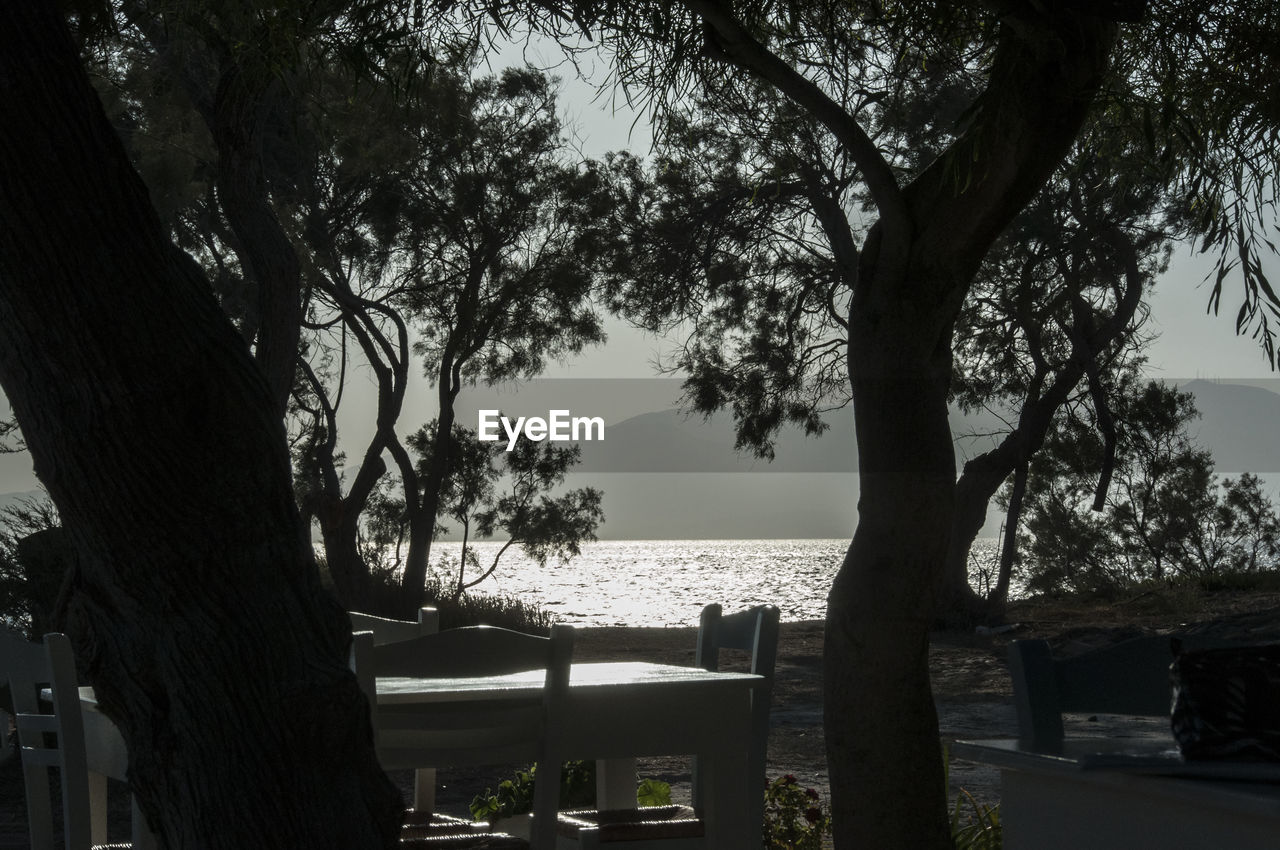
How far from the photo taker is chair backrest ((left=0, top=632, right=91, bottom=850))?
2.68 meters

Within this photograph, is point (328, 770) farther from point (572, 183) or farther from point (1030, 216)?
point (572, 183)

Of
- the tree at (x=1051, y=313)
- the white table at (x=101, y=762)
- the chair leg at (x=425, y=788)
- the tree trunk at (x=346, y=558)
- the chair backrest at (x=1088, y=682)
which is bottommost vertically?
the chair leg at (x=425, y=788)

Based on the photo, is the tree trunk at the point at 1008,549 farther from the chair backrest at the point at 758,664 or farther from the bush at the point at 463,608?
the chair backrest at the point at 758,664

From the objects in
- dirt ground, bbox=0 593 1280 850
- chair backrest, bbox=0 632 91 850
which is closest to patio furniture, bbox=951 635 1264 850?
dirt ground, bbox=0 593 1280 850

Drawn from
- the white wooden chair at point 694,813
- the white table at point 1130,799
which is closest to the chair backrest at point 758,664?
the white wooden chair at point 694,813

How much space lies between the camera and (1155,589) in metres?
16.1

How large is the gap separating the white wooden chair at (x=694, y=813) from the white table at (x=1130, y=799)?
1.59 meters

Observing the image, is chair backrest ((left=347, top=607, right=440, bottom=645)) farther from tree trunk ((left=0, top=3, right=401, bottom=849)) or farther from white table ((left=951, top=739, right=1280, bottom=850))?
white table ((left=951, top=739, right=1280, bottom=850))

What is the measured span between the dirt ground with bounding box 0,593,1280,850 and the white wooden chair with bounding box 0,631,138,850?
2.01 m

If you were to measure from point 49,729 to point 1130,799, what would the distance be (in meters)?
2.41

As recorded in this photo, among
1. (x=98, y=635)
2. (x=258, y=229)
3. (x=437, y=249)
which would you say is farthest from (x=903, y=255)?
(x=437, y=249)

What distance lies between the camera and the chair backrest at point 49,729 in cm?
268

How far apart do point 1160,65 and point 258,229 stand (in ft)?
15.3

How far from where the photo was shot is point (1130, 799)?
1377mm
